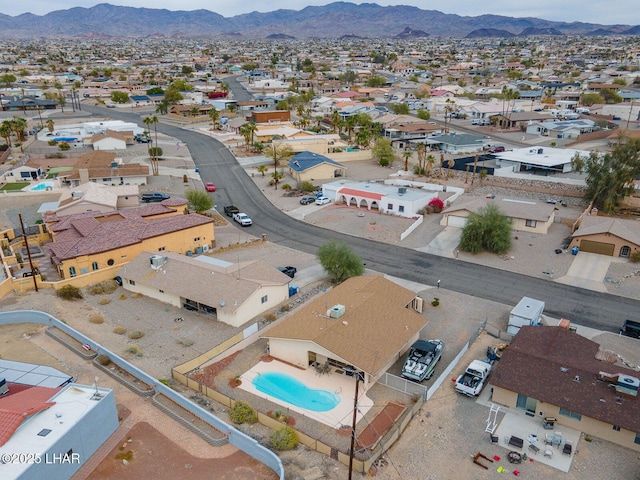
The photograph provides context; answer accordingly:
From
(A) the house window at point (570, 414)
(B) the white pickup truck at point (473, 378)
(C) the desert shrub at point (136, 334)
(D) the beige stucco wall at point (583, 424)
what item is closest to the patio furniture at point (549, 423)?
Result: (D) the beige stucco wall at point (583, 424)

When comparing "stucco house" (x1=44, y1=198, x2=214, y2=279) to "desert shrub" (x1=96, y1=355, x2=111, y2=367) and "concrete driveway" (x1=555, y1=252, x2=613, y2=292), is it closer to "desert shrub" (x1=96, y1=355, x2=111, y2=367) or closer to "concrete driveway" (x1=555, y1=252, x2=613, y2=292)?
"desert shrub" (x1=96, y1=355, x2=111, y2=367)

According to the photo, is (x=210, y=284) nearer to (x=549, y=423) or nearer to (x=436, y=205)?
(x=549, y=423)

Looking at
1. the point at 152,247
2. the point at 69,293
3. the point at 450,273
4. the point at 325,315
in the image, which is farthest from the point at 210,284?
the point at 450,273

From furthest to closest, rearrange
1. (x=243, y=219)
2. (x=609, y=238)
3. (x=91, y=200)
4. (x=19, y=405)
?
1. (x=243, y=219)
2. (x=91, y=200)
3. (x=609, y=238)
4. (x=19, y=405)

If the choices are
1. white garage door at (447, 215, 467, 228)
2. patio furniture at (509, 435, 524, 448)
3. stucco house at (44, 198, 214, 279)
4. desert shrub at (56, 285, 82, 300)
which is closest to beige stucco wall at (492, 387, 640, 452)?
patio furniture at (509, 435, 524, 448)

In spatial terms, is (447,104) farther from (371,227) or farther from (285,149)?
(371,227)

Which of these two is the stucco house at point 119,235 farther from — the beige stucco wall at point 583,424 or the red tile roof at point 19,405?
the beige stucco wall at point 583,424
